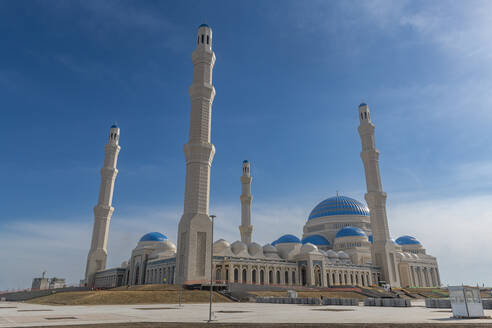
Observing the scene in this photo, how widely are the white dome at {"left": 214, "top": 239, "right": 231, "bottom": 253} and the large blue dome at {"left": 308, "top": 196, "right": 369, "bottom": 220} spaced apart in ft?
125

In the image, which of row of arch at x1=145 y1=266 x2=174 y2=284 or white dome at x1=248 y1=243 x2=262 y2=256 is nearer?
row of arch at x1=145 y1=266 x2=174 y2=284

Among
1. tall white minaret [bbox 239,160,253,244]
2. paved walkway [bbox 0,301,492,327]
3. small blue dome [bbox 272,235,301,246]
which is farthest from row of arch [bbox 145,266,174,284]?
paved walkway [bbox 0,301,492,327]

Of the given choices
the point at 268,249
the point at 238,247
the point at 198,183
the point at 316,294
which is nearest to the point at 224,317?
the point at 316,294

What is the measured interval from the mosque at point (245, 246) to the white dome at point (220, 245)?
7.8 inches

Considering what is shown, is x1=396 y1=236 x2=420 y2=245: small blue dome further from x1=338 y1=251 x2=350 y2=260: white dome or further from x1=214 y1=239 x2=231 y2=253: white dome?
x1=214 y1=239 x2=231 y2=253: white dome

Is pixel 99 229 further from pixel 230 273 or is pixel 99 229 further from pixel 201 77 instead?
pixel 201 77

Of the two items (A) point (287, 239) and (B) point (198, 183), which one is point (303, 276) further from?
(B) point (198, 183)

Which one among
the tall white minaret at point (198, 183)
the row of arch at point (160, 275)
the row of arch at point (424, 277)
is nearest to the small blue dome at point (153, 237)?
the row of arch at point (160, 275)

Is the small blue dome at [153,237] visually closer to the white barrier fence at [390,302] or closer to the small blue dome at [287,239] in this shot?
the small blue dome at [287,239]

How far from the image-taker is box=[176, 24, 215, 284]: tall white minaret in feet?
156

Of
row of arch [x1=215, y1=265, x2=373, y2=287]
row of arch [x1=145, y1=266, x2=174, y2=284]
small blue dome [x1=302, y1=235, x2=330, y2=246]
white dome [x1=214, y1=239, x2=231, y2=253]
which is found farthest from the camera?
small blue dome [x1=302, y1=235, x2=330, y2=246]

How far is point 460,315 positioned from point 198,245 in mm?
35338

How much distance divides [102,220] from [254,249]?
110 ft

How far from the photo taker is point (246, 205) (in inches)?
3142
